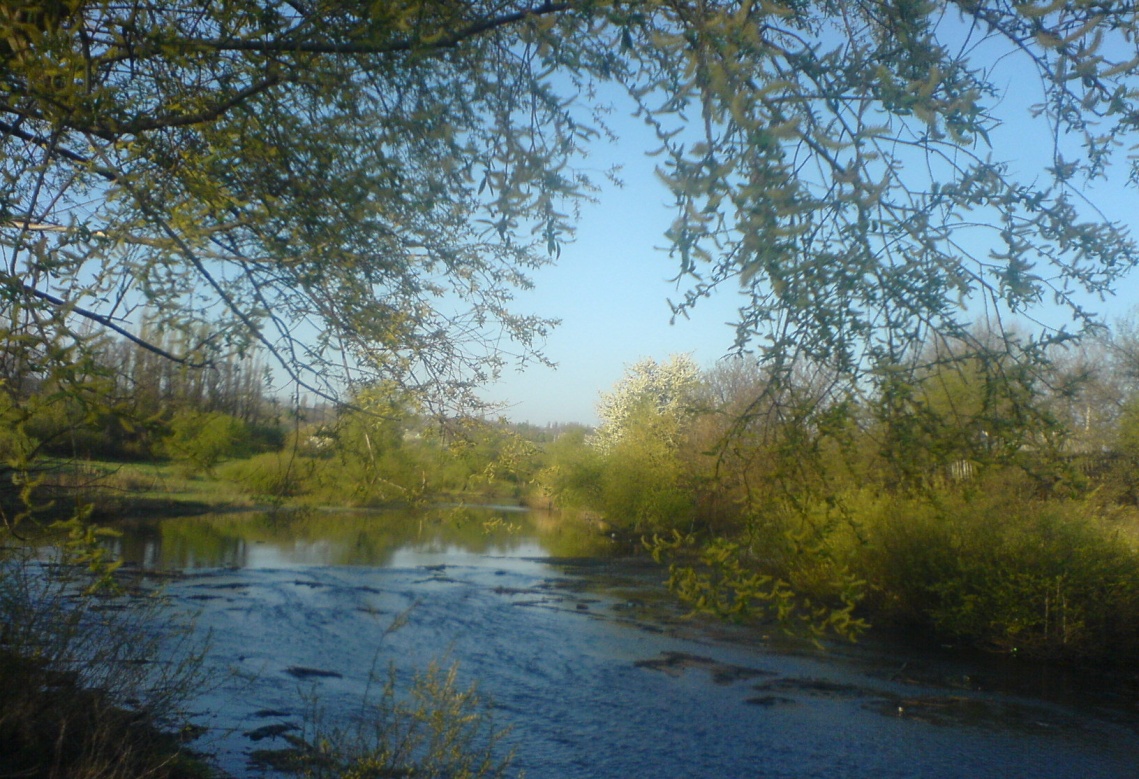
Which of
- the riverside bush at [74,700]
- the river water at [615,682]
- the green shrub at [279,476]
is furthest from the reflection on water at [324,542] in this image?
the riverside bush at [74,700]

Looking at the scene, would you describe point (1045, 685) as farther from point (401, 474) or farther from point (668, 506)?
point (668, 506)

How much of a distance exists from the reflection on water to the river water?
35 cm

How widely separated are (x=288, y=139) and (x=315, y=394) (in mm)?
1455

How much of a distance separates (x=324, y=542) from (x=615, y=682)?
1318 cm

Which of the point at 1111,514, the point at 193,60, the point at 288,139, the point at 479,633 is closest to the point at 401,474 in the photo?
the point at 288,139

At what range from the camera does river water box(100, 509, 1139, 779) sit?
8.00 metres

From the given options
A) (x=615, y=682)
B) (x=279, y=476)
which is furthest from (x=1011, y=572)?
(x=279, y=476)

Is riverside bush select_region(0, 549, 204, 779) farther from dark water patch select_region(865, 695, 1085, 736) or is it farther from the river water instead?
dark water patch select_region(865, 695, 1085, 736)

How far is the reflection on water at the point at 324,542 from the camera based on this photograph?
56.9ft

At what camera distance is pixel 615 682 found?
1055 centimetres

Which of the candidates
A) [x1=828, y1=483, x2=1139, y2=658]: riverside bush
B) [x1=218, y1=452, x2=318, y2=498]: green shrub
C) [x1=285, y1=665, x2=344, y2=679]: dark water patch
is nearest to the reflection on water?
[x1=285, y1=665, x2=344, y2=679]: dark water patch

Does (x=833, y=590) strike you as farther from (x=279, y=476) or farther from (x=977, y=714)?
(x=279, y=476)

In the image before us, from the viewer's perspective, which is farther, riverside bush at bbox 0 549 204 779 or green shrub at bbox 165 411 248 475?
riverside bush at bbox 0 549 204 779

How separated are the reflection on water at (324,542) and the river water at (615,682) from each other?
347mm
